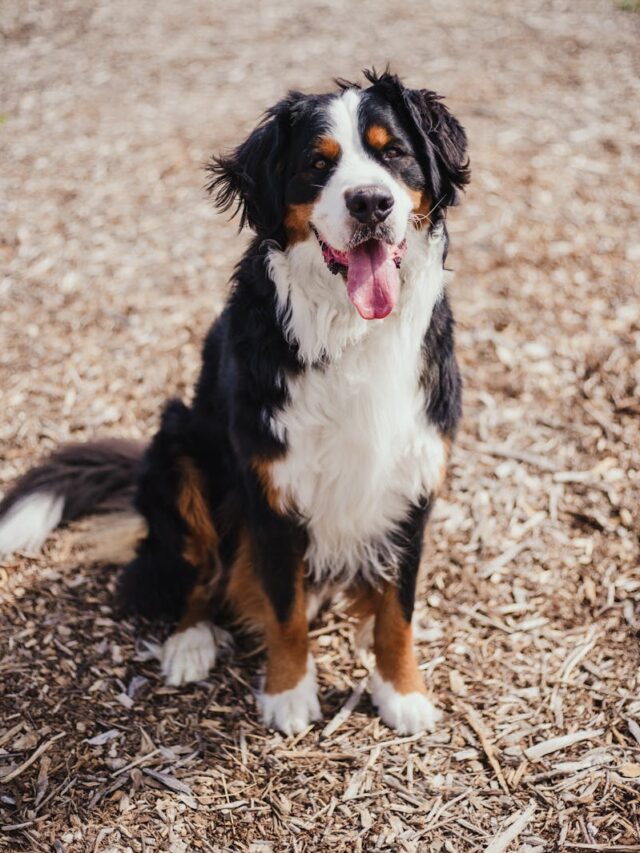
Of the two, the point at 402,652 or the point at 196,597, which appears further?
the point at 196,597

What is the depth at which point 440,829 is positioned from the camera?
2832 millimetres

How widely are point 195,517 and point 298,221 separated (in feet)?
4.22

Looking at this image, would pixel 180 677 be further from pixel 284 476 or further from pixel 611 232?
pixel 611 232

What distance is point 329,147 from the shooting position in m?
2.74

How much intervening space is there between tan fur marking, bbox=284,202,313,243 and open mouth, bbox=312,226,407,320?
8cm

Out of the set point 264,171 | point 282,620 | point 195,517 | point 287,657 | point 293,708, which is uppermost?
point 264,171

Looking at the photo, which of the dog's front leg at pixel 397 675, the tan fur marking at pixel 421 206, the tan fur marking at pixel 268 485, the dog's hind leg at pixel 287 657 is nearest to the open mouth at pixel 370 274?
the tan fur marking at pixel 421 206

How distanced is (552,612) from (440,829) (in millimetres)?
1106

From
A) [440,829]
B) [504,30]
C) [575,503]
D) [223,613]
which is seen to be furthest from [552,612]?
[504,30]

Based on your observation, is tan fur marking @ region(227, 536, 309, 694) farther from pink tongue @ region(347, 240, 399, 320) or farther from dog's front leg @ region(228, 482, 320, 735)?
pink tongue @ region(347, 240, 399, 320)

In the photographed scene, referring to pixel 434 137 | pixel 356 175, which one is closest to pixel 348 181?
pixel 356 175

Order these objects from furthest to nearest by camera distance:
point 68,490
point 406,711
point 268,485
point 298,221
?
point 68,490, point 406,711, point 268,485, point 298,221

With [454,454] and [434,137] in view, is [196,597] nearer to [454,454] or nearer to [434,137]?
[454,454]

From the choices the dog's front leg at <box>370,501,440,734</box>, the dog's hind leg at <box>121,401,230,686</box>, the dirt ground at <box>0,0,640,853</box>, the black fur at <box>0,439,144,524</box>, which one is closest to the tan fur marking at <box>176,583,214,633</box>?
the dog's hind leg at <box>121,401,230,686</box>
